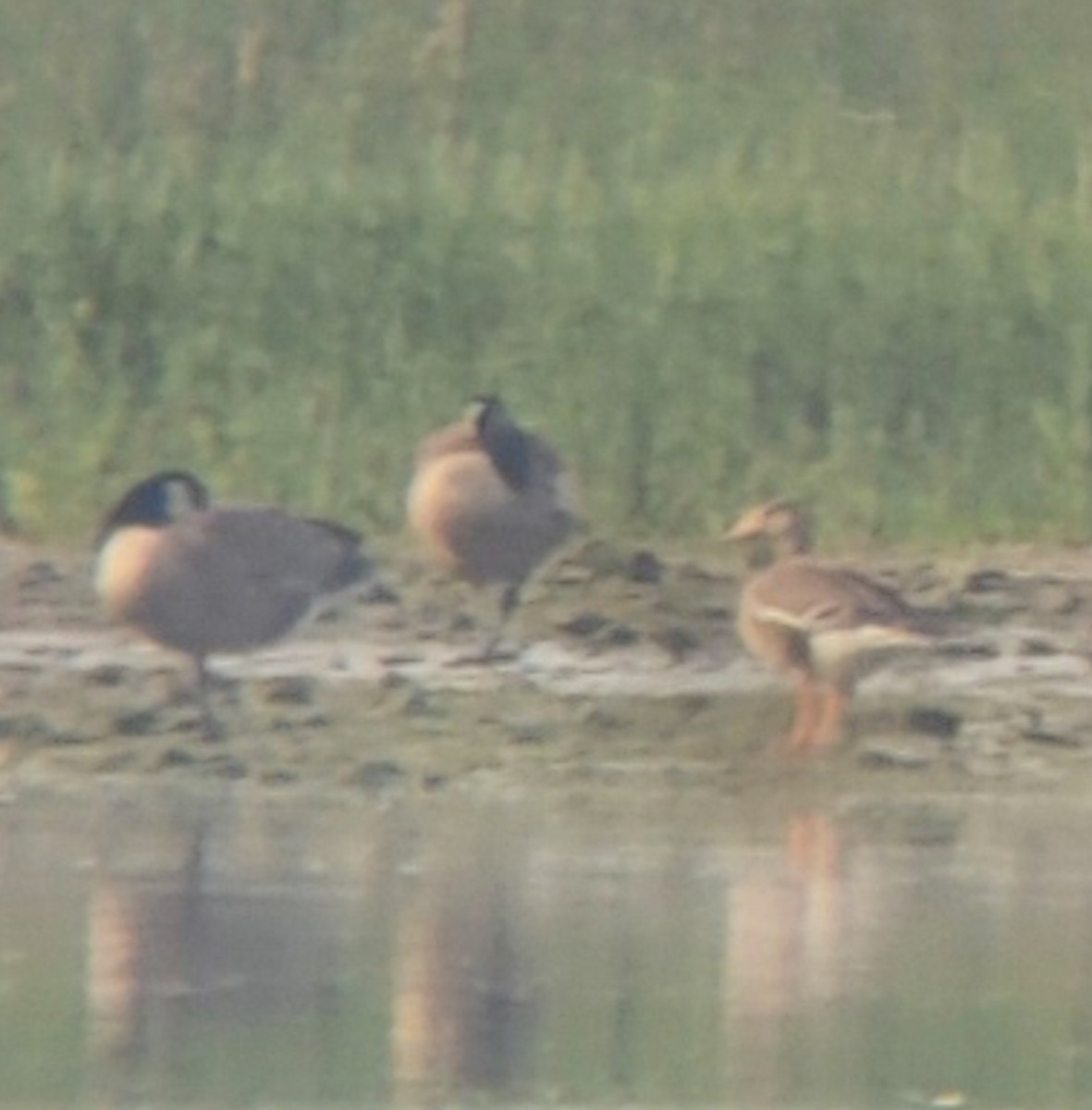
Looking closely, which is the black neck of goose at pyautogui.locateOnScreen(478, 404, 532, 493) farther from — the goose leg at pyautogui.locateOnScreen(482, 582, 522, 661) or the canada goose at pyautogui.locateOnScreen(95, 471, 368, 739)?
the canada goose at pyautogui.locateOnScreen(95, 471, 368, 739)

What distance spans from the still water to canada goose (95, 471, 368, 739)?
162 cm

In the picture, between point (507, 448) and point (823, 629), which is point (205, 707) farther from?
point (507, 448)

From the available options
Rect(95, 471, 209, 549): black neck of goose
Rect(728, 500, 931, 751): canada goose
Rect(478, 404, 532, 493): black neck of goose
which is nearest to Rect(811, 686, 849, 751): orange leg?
Rect(728, 500, 931, 751): canada goose

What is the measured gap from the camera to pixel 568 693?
12.4 m

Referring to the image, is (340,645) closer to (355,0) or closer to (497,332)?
(497,332)

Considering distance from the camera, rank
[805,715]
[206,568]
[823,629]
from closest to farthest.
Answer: [805,715], [823,629], [206,568]

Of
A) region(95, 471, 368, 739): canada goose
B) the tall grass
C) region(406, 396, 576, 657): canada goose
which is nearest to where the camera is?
region(95, 471, 368, 739): canada goose

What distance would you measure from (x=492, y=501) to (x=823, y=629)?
57.7 inches

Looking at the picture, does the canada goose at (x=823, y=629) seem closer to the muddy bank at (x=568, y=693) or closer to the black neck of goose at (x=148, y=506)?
the muddy bank at (x=568, y=693)

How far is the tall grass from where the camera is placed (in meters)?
14.9

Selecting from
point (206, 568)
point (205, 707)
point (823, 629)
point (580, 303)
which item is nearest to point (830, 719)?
point (823, 629)

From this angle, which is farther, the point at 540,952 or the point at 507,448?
the point at 507,448

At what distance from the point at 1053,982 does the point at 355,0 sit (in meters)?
10.9

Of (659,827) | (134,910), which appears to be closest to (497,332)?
(659,827)
